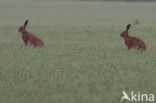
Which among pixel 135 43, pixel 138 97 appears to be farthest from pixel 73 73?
pixel 135 43

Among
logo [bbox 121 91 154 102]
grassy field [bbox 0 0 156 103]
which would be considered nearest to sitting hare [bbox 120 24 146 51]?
grassy field [bbox 0 0 156 103]

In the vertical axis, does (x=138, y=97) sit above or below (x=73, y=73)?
below

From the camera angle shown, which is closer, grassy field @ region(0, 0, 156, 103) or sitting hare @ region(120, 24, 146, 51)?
grassy field @ region(0, 0, 156, 103)

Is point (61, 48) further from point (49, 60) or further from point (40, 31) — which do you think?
point (40, 31)

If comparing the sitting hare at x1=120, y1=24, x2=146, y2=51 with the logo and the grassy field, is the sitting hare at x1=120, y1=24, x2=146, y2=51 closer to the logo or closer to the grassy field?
the grassy field

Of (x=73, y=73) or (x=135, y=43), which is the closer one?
(x=73, y=73)

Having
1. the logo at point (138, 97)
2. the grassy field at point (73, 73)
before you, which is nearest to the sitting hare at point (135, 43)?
the grassy field at point (73, 73)

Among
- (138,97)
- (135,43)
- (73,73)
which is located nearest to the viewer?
(138,97)

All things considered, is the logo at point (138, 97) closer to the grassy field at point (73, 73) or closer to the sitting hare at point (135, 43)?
the grassy field at point (73, 73)

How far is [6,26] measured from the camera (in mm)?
23797

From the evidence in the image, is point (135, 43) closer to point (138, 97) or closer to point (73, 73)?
point (73, 73)

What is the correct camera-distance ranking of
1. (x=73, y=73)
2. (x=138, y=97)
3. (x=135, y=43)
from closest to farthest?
(x=138, y=97), (x=73, y=73), (x=135, y=43)

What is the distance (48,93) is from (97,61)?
3.70 metres

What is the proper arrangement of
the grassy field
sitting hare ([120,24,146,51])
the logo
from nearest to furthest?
1. the logo
2. the grassy field
3. sitting hare ([120,24,146,51])
